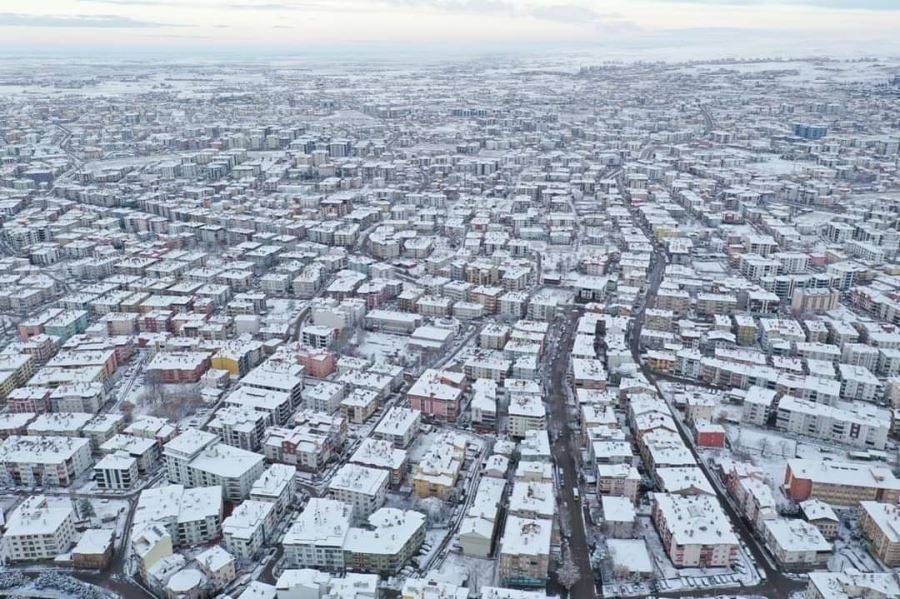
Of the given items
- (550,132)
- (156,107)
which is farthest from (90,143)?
(550,132)

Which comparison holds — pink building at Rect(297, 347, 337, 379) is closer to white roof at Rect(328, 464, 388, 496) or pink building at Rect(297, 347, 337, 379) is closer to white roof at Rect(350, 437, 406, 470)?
white roof at Rect(350, 437, 406, 470)

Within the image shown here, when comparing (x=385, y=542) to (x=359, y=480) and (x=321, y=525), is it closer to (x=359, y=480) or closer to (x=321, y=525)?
(x=321, y=525)

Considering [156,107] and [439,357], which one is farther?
[156,107]

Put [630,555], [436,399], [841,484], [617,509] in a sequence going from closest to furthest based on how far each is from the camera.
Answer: [630,555]
[617,509]
[841,484]
[436,399]

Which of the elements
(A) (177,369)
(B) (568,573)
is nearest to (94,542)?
(A) (177,369)

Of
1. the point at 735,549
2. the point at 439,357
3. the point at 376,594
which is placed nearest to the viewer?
the point at 376,594

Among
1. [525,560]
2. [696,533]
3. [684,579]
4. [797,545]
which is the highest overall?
[696,533]

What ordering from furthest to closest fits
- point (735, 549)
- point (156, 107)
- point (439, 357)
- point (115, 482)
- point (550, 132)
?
point (156, 107) < point (550, 132) < point (439, 357) < point (115, 482) < point (735, 549)

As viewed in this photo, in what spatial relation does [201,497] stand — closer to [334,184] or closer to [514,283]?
[514,283]

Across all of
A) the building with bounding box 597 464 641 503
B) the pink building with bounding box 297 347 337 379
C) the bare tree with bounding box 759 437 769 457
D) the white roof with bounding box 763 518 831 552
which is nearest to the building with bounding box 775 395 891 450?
the bare tree with bounding box 759 437 769 457
